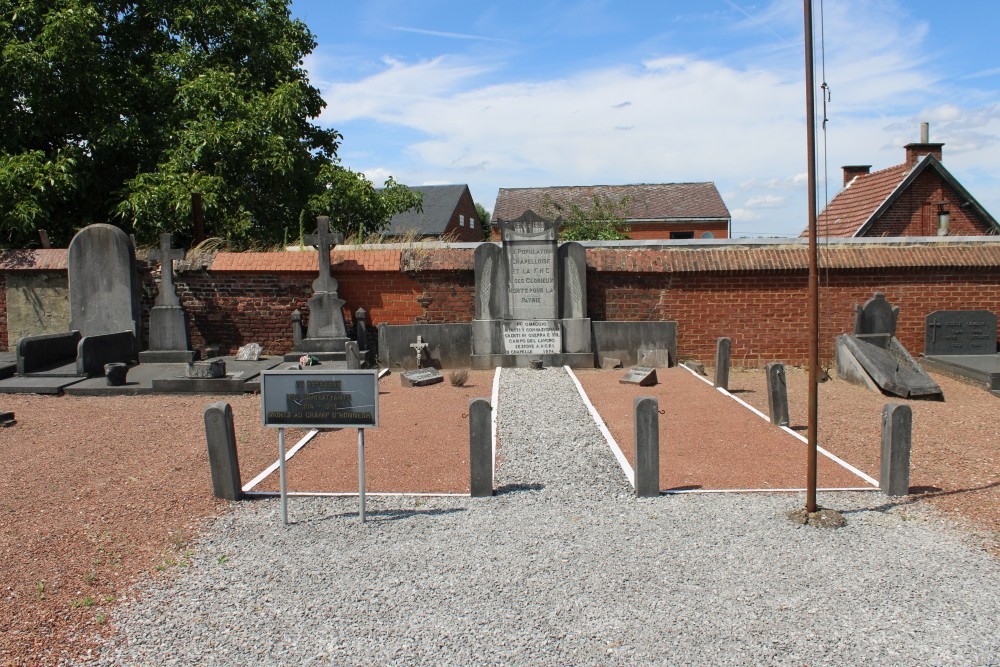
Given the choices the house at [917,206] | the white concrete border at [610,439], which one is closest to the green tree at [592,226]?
the house at [917,206]

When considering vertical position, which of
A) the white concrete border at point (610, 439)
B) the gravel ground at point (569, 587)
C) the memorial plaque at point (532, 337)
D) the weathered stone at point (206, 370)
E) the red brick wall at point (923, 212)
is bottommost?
the gravel ground at point (569, 587)

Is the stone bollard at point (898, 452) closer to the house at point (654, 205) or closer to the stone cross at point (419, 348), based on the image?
the stone cross at point (419, 348)

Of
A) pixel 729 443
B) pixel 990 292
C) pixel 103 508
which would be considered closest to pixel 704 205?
pixel 990 292

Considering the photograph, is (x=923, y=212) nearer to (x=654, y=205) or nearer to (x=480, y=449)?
(x=654, y=205)

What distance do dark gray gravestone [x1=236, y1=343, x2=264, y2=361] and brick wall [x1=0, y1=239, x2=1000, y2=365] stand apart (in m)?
0.94

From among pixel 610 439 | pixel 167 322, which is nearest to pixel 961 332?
pixel 610 439

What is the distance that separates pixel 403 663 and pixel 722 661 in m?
1.65

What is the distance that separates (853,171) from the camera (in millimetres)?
27266

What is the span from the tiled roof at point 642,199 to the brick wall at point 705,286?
78.4 feet

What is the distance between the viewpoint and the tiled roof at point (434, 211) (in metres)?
40.3

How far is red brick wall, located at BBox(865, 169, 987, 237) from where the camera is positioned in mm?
23359

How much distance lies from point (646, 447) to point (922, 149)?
21806 mm

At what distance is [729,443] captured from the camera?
8.44 meters

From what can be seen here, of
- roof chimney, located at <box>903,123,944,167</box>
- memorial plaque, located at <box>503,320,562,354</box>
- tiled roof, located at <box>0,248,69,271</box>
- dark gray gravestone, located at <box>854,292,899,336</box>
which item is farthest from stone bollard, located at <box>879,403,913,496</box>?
roof chimney, located at <box>903,123,944,167</box>
